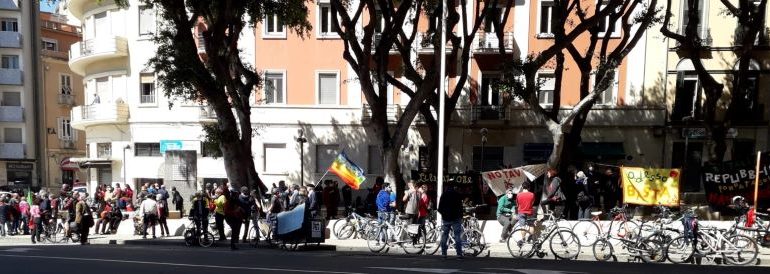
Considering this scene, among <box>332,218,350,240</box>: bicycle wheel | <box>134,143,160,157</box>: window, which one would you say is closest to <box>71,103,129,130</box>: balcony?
<box>134,143,160,157</box>: window

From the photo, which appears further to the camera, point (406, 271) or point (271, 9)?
point (271, 9)

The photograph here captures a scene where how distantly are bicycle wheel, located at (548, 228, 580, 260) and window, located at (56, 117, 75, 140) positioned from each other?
39.0m

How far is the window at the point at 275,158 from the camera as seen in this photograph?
24.3 meters

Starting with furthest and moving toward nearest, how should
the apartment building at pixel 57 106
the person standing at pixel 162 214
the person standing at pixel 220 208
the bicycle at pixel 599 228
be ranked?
the apartment building at pixel 57 106 → the person standing at pixel 162 214 → the person standing at pixel 220 208 → the bicycle at pixel 599 228

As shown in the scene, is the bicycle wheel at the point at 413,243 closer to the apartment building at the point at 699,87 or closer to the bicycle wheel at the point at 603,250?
the bicycle wheel at the point at 603,250

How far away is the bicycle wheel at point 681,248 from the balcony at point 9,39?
1604 inches

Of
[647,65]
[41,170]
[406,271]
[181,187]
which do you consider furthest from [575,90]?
[41,170]

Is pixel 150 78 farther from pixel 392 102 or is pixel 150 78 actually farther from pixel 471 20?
pixel 471 20

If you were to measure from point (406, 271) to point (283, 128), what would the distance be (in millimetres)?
16298

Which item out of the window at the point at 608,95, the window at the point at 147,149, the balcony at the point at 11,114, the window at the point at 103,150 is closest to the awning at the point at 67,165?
the balcony at the point at 11,114

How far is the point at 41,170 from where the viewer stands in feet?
117

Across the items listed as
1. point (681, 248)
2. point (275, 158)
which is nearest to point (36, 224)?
point (275, 158)

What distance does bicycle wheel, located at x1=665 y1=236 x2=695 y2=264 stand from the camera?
9.84 meters

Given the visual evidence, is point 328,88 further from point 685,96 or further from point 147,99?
point 685,96
